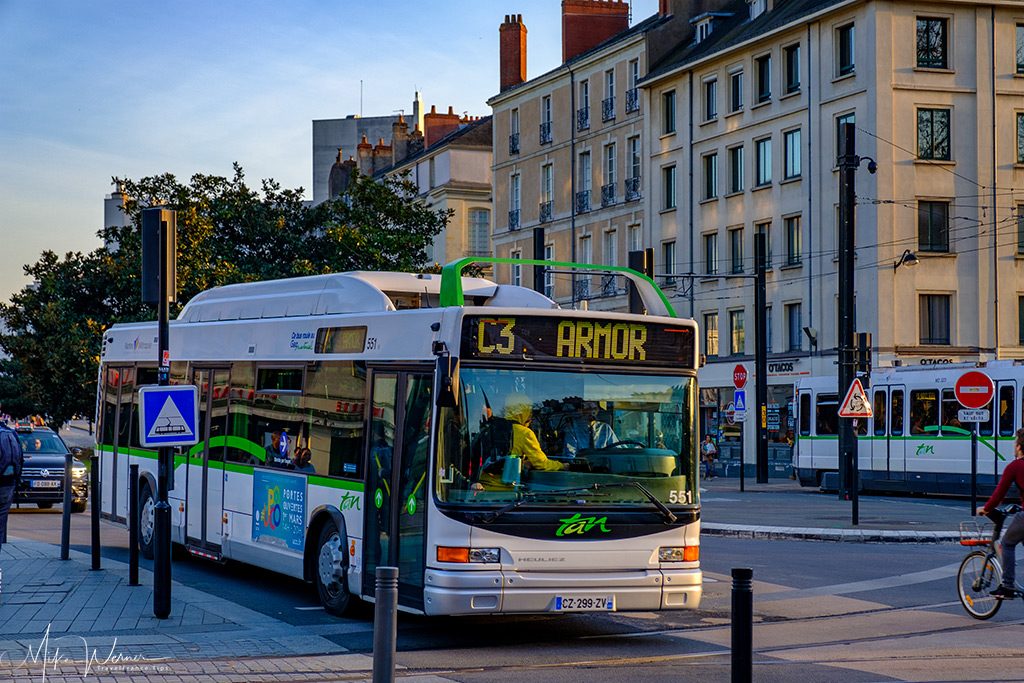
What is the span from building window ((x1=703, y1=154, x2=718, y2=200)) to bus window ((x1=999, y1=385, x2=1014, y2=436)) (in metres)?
24.9

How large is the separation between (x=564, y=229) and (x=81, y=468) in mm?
39806

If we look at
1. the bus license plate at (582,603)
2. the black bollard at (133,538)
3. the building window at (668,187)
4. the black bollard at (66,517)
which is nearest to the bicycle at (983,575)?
the bus license plate at (582,603)

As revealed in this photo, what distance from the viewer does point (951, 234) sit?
49844 mm

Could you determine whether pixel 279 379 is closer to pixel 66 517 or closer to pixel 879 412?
pixel 66 517

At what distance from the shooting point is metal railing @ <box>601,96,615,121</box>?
63.9m

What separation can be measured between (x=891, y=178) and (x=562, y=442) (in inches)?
1559

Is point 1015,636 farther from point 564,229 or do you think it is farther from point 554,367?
Answer: point 564,229

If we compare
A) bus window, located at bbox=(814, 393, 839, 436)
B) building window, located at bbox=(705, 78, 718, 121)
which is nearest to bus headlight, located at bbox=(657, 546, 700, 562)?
bus window, located at bbox=(814, 393, 839, 436)

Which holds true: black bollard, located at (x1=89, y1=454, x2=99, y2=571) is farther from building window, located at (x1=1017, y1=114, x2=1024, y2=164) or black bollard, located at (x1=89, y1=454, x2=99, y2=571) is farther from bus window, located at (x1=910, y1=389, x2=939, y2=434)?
building window, located at (x1=1017, y1=114, x2=1024, y2=164)

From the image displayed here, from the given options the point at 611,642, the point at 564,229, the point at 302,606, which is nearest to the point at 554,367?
the point at 611,642

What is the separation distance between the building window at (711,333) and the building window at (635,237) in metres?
4.91

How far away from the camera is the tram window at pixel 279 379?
48.1 feet

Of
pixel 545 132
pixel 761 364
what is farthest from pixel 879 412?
pixel 545 132

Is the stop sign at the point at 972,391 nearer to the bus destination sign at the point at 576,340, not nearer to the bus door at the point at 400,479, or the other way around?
the bus destination sign at the point at 576,340
